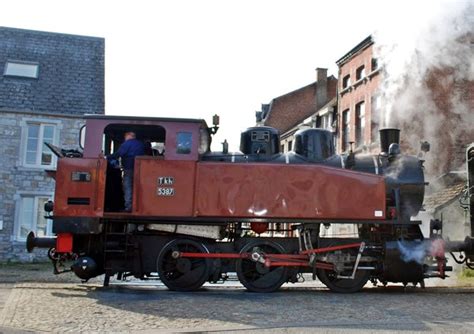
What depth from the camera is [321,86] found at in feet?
119

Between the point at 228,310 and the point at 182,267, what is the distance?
2297 mm

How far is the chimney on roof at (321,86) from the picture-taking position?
35.9 metres

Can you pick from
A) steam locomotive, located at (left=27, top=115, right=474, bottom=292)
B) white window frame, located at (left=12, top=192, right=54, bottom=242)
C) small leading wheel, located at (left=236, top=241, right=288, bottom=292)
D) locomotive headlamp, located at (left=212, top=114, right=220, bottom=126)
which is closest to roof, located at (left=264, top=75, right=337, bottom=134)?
white window frame, located at (left=12, top=192, right=54, bottom=242)

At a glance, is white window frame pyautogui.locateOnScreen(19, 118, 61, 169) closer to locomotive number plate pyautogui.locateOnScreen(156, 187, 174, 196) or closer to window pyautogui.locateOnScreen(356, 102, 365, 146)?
locomotive number plate pyautogui.locateOnScreen(156, 187, 174, 196)

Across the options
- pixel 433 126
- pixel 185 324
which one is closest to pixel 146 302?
pixel 185 324

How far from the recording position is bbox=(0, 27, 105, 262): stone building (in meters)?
18.5

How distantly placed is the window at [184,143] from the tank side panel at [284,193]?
14.2 inches

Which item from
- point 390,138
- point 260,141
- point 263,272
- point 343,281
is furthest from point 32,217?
point 390,138

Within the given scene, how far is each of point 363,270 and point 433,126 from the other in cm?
765

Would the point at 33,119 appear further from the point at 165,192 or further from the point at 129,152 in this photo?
the point at 165,192

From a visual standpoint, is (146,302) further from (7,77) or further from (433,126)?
(7,77)

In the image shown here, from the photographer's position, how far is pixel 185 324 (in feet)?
20.9

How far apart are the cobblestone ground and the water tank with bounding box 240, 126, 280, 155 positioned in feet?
8.13

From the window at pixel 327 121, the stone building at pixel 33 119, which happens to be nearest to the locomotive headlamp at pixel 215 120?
the stone building at pixel 33 119
